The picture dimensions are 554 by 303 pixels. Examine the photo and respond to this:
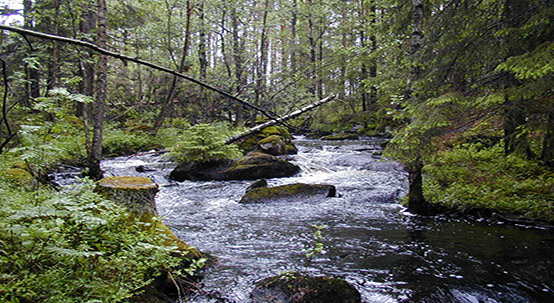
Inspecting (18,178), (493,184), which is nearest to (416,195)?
(493,184)

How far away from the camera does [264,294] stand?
156 inches

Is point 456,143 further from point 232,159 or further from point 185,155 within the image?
point 185,155

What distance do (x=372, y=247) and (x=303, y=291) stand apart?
231 cm

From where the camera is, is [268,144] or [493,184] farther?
[268,144]

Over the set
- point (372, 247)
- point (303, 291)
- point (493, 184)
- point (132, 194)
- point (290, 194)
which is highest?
point (132, 194)

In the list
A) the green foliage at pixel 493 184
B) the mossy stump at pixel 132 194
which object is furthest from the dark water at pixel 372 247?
the mossy stump at pixel 132 194

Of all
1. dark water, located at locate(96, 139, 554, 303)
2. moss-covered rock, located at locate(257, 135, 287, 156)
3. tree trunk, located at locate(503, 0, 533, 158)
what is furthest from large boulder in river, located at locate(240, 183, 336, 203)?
moss-covered rock, located at locate(257, 135, 287, 156)

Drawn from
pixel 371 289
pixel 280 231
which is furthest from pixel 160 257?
pixel 280 231

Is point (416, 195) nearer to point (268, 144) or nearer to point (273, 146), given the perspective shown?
point (273, 146)

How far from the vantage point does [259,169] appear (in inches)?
488

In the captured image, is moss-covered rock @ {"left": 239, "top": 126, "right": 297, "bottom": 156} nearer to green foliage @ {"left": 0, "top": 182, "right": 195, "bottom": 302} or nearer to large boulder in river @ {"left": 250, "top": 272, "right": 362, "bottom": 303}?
large boulder in river @ {"left": 250, "top": 272, "right": 362, "bottom": 303}

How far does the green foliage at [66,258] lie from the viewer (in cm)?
263

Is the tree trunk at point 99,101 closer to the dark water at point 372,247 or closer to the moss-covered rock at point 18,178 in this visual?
the moss-covered rock at point 18,178

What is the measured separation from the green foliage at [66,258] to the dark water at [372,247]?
1020 millimetres
